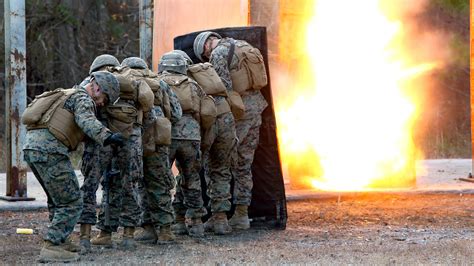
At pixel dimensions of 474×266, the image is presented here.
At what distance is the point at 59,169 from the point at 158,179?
1492 mm

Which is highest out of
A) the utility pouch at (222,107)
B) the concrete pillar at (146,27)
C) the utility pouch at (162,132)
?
the concrete pillar at (146,27)

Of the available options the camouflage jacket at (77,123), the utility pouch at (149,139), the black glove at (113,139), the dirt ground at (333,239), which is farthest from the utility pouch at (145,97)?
the dirt ground at (333,239)

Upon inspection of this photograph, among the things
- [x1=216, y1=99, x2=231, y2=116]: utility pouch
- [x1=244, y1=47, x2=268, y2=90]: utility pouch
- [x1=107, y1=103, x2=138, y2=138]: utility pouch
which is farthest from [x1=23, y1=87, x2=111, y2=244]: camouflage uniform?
[x1=244, y1=47, x2=268, y2=90]: utility pouch

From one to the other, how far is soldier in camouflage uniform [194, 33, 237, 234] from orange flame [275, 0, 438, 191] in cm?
367

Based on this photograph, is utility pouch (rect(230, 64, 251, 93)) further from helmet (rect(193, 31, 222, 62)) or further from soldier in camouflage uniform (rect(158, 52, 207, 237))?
soldier in camouflage uniform (rect(158, 52, 207, 237))

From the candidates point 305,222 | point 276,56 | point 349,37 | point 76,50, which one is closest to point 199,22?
point 276,56

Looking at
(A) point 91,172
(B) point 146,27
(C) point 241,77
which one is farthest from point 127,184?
(B) point 146,27

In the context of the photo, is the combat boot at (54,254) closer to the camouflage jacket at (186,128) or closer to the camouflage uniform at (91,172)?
the camouflage uniform at (91,172)

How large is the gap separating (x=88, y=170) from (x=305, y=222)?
341cm

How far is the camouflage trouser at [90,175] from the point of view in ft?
32.7

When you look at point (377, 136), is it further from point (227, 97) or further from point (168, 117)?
point (168, 117)

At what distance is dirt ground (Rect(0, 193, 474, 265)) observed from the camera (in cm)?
976

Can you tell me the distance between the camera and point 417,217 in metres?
13.0

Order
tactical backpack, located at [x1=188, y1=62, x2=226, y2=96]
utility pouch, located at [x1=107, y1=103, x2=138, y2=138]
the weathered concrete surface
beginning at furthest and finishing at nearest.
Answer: the weathered concrete surface
tactical backpack, located at [x1=188, y1=62, x2=226, y2=96]
utility pouch, located at [x1=107, y1=103, x2=138, y2=138]
